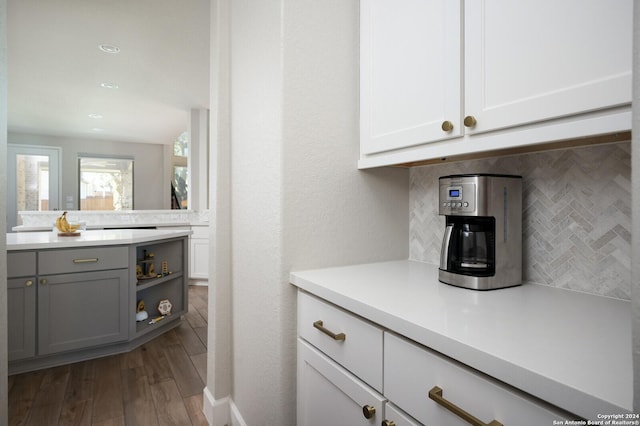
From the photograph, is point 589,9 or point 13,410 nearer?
point 589,9

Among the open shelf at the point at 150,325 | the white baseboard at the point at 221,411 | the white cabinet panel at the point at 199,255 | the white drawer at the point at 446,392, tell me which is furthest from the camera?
the white cabinet panel at the point at 199,255

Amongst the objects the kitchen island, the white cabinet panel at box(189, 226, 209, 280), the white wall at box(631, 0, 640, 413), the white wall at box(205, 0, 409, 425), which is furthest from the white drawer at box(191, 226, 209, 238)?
the white wall at box(631, 0, 640, 413)

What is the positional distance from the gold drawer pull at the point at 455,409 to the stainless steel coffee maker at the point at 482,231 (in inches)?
17.4

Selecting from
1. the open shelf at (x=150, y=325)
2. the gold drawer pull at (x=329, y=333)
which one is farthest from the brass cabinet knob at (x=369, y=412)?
the open shelf at (x=150, y=325)

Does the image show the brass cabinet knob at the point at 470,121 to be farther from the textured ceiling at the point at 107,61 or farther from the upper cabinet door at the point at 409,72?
the textured ceiling at the point at 107,61

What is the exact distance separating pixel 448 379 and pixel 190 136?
549cm

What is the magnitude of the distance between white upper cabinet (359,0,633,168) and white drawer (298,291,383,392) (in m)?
0.58

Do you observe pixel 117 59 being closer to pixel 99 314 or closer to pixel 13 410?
pixel 99 314

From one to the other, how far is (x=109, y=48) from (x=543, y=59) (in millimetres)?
3960

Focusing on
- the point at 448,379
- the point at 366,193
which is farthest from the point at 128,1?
the point at 448,379

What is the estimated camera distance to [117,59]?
3678 millimetres

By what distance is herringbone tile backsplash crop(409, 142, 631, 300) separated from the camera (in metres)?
0.93

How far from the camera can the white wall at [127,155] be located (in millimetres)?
7552

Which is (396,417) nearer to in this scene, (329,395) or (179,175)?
(329,395)
